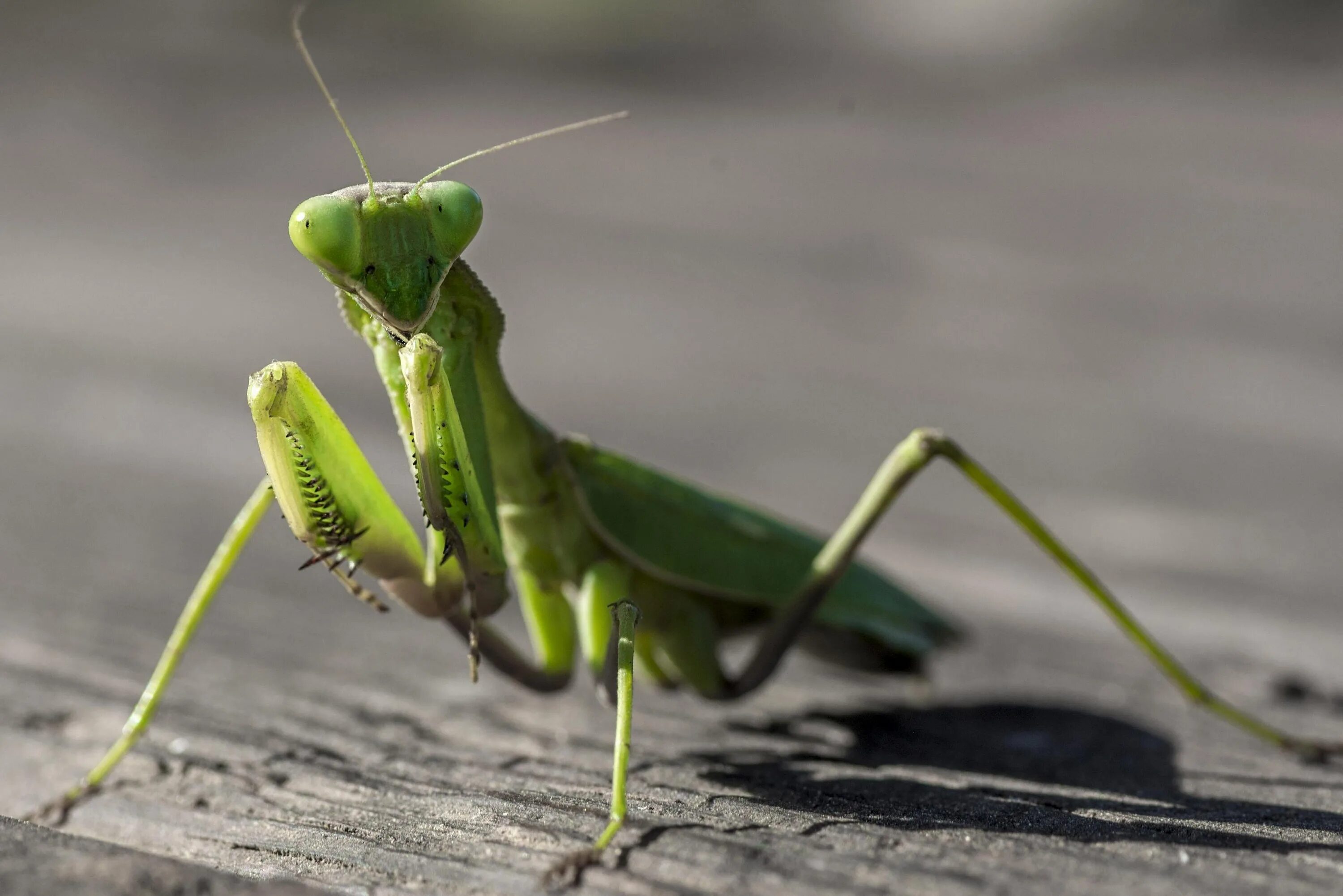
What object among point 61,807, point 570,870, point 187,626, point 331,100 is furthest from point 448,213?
point 61,807

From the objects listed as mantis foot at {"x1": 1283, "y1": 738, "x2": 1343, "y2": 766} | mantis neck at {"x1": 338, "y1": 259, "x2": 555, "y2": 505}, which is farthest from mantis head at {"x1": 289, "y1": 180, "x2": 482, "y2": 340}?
mantis foot at {"x1": 1283, "y1": 738, "x2": 1343, "y2": 766}

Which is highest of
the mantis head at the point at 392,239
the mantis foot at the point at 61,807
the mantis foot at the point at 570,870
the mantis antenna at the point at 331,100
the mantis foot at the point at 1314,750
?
the mantis antenna at the point at 331,100

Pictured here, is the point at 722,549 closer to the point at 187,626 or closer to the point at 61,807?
the point at 187,626

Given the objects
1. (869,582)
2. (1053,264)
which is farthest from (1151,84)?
(869,582)

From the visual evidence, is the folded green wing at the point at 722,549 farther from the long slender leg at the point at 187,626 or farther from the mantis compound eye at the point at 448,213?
the mantis compound eye at the point at 448,213

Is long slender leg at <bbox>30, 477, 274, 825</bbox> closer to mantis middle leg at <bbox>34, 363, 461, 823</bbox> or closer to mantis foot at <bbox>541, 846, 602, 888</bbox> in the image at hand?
mantis middle leg at <bbox>34, 363, 461, 823</bbox>

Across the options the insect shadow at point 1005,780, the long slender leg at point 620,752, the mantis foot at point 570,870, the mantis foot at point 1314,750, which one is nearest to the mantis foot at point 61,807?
the long slender leg at point 620,752

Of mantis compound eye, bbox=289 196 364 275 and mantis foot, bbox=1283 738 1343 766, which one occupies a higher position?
mantis compound eye, bbox=289 196 364 275
